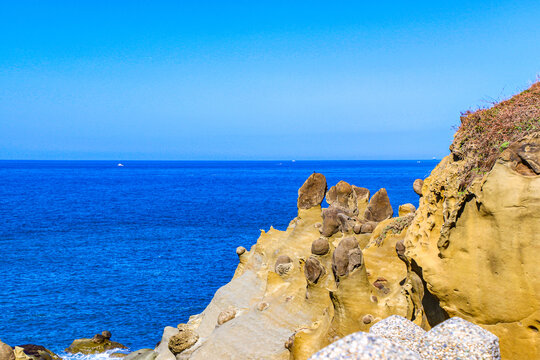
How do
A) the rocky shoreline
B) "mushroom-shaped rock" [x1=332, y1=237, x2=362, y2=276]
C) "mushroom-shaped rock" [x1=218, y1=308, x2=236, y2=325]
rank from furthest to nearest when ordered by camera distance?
"mushroom-shaped rock" [x1=218, y1=308, x2=236, y2=325] < "mushroom-shaped rock" [x1=332, y1=237, x2=362, y2=276] < the rocky shoreline

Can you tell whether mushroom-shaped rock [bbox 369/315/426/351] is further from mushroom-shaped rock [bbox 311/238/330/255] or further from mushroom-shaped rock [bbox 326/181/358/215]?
mushroom-shaped rock [bbox 326/181/358/215]

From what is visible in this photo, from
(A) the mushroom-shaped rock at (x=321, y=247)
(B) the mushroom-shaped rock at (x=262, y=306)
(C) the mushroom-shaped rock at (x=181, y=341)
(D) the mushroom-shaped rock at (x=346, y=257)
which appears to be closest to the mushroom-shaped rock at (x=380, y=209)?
(A) the mushroom-shaped rock at (x=321, y=247)

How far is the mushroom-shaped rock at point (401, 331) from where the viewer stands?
35.7ft

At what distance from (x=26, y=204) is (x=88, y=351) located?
288ft

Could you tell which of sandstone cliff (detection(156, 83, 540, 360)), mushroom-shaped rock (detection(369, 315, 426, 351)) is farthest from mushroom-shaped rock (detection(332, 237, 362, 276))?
Result: mushroom-shaped rock (detection(369, 315, 426, 351))

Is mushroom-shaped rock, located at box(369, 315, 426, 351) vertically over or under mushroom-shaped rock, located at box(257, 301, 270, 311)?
over

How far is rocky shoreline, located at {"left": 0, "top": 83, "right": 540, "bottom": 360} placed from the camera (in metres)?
11.3

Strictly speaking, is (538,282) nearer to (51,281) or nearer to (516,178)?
(516,178)

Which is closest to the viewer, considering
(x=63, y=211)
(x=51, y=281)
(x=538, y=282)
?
(x=538, y=282)

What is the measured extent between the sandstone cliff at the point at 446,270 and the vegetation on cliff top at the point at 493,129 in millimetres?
36

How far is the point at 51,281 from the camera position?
4700cm

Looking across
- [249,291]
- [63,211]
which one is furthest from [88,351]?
[63,211]

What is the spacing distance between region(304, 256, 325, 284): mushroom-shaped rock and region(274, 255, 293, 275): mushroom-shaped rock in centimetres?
449

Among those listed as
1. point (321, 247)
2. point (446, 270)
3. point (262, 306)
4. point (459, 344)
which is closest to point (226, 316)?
point (262, 306)
